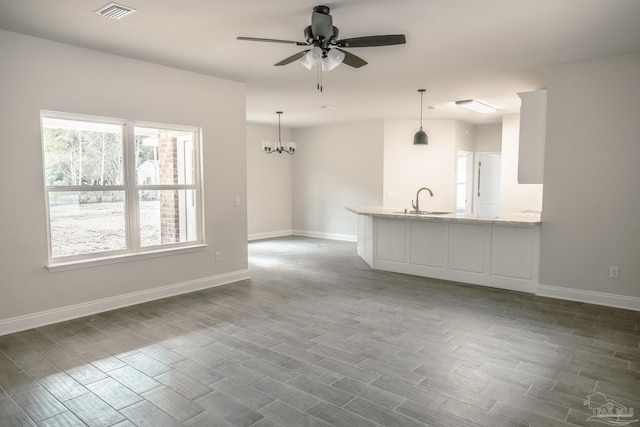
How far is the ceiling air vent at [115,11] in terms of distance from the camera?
311 centimetres

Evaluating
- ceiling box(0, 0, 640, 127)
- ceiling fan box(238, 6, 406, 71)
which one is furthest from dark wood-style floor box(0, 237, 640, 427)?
ceiling box(0, 0, 640, 127)

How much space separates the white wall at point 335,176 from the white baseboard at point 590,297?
177 inches

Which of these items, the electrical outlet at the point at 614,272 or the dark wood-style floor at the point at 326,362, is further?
the electrical outlet at the point at 614,272

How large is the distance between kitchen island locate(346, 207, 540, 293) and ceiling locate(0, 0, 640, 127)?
1.90 meters

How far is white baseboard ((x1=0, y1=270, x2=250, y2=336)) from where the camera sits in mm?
3730

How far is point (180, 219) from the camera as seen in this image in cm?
511

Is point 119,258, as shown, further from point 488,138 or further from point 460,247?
point 488,138

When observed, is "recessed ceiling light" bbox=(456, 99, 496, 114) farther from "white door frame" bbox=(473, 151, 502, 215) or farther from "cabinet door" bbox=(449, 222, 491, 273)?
"white door frame" bbox=(473, 151, 502, 215)

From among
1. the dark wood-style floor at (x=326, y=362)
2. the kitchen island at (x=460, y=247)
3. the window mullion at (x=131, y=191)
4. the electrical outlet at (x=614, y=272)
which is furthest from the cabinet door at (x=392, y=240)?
the window mullion at (x=131, y=191)

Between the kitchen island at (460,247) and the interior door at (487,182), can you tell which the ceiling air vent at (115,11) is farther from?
the interior door at (487,182)

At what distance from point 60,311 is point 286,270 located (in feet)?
10.2

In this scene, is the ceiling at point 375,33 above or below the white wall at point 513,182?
above

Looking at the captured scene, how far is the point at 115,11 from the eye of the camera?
125 inches

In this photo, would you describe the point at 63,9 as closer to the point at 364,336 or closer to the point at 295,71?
the point at 295,71
